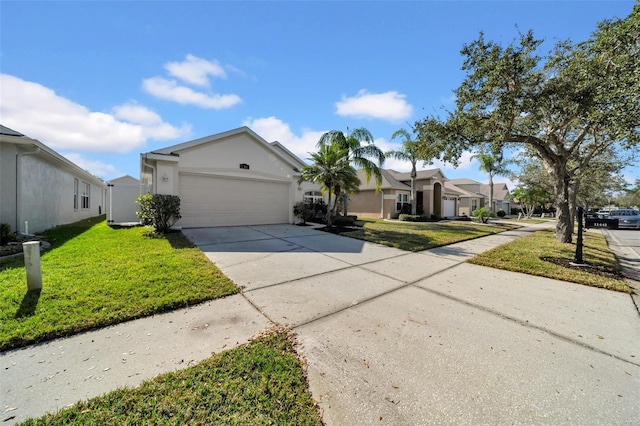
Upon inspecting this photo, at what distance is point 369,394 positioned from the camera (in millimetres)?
2258

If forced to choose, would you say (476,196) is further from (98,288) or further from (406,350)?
(98,288)

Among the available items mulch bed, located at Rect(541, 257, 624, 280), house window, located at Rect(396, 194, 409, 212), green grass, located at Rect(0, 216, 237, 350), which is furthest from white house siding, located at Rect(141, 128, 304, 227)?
house window, located at Rect(396, 194, 409, 212)

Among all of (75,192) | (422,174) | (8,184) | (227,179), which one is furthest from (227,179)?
(422,174)

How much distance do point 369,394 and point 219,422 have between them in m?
1.26

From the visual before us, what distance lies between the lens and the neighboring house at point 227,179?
10.9 meters

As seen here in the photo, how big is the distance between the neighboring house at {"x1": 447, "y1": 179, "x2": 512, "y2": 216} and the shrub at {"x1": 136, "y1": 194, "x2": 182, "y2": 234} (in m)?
35.6

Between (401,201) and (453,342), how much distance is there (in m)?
22.9

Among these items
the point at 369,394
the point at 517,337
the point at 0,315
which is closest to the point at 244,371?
the point at 369,394

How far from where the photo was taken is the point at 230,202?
12.6 metres

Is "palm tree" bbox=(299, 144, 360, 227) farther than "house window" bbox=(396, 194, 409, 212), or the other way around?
"house window" bbox=(396, 194, 409, 212)

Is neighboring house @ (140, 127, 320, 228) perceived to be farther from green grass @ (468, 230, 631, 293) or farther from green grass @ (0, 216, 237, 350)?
green grass @ (468, 230, 631, 293)

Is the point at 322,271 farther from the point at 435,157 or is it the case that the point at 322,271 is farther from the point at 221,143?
the point at 221,143

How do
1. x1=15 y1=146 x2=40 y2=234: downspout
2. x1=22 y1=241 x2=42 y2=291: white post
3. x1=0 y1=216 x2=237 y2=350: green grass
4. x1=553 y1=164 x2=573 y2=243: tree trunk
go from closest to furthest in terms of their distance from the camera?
x1=0 y1=216 x2=237 y2=350: green grass
x1=22 y1=241 x2=42 y2=291: white post
x1=15 y1=146 x2=40 y2=234: downspout
x1=553 y1=164 x2=573 y2=243: tree trunk

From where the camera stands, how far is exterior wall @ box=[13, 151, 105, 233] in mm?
8894
